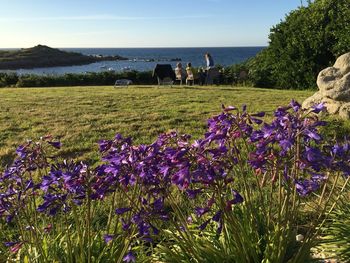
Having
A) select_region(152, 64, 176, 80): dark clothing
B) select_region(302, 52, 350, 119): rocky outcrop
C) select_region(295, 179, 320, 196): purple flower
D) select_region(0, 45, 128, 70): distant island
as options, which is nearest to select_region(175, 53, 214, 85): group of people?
select_region(152, 64, 176, 80): dark clothing

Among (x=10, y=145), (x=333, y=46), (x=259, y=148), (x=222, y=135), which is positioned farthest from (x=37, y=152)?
(x=333, y=46)

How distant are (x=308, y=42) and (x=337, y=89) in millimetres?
10922

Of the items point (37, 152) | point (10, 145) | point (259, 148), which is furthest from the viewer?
point (10, 145)

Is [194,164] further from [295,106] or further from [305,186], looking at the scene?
[305,186]

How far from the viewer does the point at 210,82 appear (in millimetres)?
22844

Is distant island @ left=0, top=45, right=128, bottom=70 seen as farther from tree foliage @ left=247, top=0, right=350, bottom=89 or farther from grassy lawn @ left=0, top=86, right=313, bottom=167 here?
grassy lawn @ left=0, top=86, right=313, bottom=167

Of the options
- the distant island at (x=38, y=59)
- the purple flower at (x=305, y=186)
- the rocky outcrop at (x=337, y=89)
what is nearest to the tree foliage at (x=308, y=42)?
the rocky outcrop at (x=337, y=89)

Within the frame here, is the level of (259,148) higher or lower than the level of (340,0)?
lower

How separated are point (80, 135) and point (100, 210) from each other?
5085 mm

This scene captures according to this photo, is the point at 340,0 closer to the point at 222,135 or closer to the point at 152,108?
the point at 152,108

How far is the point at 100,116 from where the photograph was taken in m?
11.1

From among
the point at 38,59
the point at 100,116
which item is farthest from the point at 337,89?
the point at 38,59

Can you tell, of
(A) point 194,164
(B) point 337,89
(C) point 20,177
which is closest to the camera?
(A) point 194,164

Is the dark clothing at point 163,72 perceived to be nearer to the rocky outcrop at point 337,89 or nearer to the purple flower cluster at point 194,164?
the rocky outcrop at point 337,89
